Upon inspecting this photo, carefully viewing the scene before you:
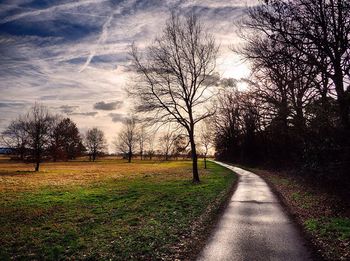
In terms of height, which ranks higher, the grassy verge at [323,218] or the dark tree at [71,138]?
the dark tree at [71,138]

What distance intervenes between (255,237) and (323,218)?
12.1 ft

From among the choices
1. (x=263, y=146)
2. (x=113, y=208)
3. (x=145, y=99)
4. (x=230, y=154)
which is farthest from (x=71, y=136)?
(x=113, y=208)

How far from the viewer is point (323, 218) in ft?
38.1

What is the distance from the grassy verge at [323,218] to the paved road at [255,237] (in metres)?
0.50

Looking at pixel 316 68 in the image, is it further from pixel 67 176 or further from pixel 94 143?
pixel 94 143

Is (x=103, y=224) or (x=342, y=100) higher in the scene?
(x=342, y=100)

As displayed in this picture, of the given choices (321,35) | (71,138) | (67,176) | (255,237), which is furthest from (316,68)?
(71,138)

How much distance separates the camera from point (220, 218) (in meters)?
12.7

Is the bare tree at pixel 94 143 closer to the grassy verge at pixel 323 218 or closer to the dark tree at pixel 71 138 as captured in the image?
the dark tree at pixel 71 138

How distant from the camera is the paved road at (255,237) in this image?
26.6ft

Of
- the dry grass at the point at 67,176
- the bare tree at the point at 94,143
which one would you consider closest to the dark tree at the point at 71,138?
the bare tree at the point at 94,143

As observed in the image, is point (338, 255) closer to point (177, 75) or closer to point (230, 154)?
point (177, 75)

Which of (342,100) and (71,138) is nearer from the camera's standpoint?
(342,100)

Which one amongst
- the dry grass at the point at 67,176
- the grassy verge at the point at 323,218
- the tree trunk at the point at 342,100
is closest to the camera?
the grassy verge at the point at 323,218
